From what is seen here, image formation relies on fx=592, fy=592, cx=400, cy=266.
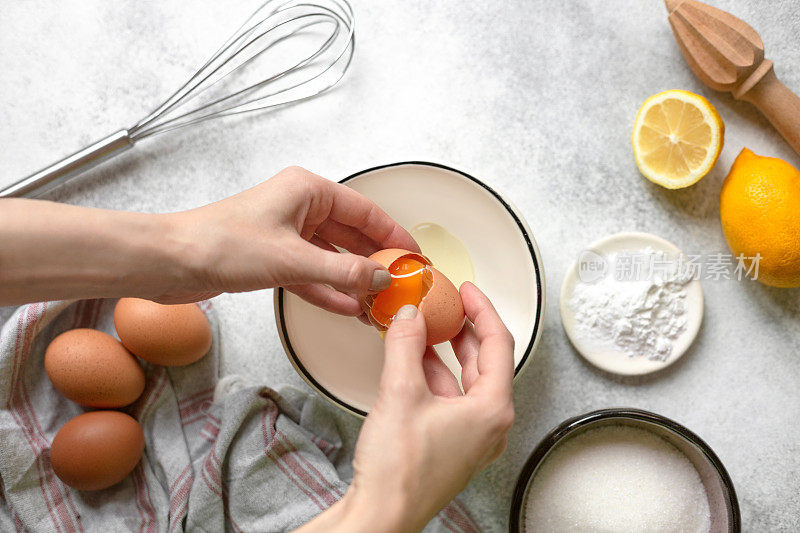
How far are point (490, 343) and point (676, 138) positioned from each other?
0.59m

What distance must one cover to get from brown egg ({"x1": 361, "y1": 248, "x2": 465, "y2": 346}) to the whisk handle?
1.88ft

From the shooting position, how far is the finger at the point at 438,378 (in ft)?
2.77

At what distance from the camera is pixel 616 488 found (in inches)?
38.7

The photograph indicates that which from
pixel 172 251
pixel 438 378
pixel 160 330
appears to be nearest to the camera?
pixel 172 251

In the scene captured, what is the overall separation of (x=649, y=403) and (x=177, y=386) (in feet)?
2.86

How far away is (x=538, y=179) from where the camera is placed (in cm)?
112

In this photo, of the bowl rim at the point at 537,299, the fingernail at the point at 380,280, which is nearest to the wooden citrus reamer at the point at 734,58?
the bowl rim at the point at 537,299

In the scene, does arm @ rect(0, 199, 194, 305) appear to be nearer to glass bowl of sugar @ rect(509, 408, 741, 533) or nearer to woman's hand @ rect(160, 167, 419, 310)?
woman's hand @ rect(160, 167, 419, 310)

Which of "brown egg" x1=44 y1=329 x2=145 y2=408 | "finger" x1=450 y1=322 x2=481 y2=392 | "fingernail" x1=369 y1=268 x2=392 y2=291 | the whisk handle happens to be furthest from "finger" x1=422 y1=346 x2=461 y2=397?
the whisk handle

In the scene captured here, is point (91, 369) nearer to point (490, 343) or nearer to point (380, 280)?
point (380, 280)

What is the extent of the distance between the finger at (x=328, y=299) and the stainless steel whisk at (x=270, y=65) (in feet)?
1.38

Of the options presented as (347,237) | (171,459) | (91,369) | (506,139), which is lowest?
(171,459)

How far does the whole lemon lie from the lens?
986 mm

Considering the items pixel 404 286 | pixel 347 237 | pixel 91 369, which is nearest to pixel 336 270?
pixel 404 286
